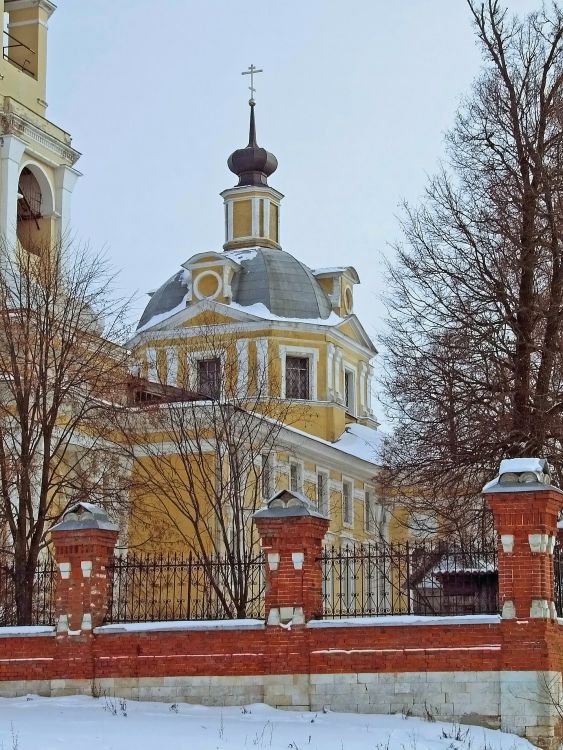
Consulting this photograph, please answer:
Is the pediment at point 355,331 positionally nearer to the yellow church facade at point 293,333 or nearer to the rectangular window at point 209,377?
the yellow church facade at point 293,333

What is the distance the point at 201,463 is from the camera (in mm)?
28922

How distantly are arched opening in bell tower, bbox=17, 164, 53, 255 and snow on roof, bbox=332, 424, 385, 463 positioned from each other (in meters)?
11.6

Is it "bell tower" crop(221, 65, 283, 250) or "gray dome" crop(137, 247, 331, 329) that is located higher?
"bell tower" crop(221, 65, 283, 250)

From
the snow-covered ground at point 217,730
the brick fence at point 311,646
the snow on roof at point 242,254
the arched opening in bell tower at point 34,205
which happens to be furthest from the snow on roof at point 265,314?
the snow-covered ground at point 217,730

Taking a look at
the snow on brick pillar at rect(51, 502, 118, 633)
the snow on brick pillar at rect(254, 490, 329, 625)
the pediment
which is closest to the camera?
the snow on brick pillar at rect(254, 490, 329, 625)

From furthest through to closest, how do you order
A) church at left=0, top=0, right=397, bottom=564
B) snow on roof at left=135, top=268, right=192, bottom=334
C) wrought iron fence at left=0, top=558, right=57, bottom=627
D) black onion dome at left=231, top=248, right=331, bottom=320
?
black onion dome at left=231, top=248, right=331, bottom=320, snow on roof at left=135, top=268, right=192, bottom=334, church at left=0, top=0, right=397, bottom=564, wrought iron fence at left=0, top=558, right=57, bottom=627

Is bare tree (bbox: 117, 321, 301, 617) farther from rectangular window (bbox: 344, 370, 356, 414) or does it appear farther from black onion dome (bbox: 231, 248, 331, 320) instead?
rectangular window (bbox: 344, 370, 356, 414)

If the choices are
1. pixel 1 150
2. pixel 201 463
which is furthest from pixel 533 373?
pixel 1 150

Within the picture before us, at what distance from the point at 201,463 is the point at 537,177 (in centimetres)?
931

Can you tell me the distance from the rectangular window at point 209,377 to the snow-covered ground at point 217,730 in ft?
43.2

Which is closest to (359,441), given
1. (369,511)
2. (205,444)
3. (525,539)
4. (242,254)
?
(369,511)

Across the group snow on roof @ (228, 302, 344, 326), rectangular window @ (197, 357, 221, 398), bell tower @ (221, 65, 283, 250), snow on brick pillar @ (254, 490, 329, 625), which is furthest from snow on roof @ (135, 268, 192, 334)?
snow on brick pillar @ (254, 490, 329, 625)

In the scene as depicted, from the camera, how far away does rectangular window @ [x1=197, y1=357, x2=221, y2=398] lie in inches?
1184

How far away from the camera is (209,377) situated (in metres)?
31.7
